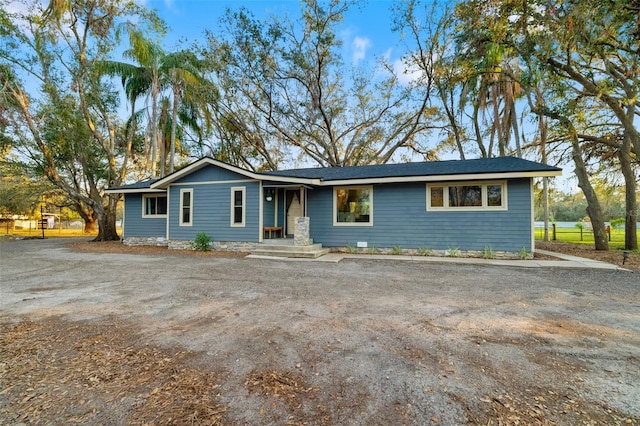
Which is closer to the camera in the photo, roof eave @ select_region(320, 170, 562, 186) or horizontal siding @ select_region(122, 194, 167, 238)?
roof eave @ select_region(320, 170, 562, 186)

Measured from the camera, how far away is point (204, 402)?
1886 mm

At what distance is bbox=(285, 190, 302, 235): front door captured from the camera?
1136cm

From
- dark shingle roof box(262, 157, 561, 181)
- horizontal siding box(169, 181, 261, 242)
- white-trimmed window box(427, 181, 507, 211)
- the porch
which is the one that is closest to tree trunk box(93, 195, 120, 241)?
horizontal siding box(169, 181, 261, 242)

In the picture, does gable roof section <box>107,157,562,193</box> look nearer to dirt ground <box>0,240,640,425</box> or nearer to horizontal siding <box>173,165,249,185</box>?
horizontal siding <box>173,165,249,185</box>

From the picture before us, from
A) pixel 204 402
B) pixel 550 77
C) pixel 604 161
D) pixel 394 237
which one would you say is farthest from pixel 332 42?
pixel 204 402

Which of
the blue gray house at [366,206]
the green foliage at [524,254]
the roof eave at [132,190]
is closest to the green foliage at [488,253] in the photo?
the blue gray house at [366,206]

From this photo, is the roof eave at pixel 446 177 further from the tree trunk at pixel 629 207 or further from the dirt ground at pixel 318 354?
the tree trunk at pixel 629 207

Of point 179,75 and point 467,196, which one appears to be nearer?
point 467,196

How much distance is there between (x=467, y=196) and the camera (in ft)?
29.9

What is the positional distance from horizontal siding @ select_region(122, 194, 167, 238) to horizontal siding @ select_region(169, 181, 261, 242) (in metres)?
1.79

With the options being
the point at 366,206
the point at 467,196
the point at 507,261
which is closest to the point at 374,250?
the point at 366,206

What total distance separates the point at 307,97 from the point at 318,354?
55.1ft

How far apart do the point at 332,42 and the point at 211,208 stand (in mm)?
10565

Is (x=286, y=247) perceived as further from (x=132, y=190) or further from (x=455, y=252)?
(x=132, y=190)
